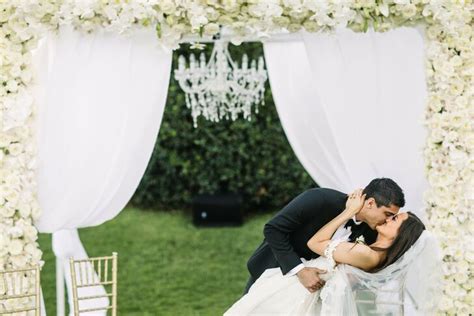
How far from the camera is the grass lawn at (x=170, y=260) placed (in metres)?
7.34

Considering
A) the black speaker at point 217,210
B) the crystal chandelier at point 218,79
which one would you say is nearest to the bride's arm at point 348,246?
the crystal chandelier at point 218,79

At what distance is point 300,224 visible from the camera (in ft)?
15.2

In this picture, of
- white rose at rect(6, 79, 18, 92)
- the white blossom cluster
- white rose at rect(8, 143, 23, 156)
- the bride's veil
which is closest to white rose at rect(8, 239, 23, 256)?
the white blossom cluster

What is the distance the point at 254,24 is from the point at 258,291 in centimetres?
133

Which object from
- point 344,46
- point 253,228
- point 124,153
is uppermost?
point 344,46

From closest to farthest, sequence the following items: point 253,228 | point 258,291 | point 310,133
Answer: point 258,291 < point 310,133 < point 253,228

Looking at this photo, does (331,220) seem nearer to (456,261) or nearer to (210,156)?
(456,261)

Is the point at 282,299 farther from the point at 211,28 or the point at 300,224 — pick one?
the point at 211,28

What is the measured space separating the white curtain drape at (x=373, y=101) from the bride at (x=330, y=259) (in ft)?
2.34

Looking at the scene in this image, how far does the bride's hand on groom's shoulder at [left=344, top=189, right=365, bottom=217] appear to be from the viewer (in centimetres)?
446

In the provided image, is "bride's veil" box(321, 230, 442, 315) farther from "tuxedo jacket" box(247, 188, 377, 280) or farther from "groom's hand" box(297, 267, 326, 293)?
"tuxedo jacket" box(247, 188, 377, 280)

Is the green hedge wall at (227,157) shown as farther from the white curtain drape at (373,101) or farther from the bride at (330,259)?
the bride at (330,259)

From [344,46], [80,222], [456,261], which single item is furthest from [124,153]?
[456,261]

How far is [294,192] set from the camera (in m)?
9.88
